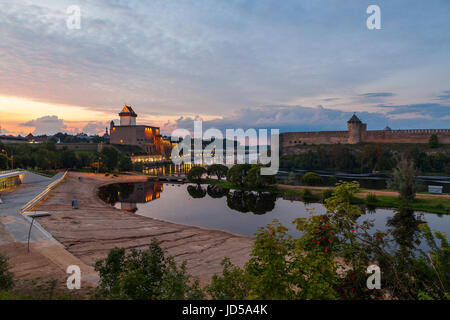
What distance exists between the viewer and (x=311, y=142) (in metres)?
109

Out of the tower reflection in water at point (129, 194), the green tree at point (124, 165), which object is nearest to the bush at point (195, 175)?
the tower reflection in water at point (129, 194)

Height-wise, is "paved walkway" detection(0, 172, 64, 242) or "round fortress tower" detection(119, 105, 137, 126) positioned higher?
"round fortress tower" detection(119, 105, 137, 126)

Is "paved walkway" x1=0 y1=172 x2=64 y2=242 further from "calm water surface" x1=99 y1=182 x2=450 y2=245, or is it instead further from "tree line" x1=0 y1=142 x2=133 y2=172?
"tree line" x1=0 y1=142 x2=133 y2=172

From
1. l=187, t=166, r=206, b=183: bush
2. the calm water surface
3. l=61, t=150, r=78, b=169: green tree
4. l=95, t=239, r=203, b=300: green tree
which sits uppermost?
l=61, t=150, r=78, b=169: green tree

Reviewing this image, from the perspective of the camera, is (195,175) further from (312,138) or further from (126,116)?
(126,116)

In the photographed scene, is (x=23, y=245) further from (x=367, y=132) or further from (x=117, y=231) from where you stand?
(x=367, y=132)

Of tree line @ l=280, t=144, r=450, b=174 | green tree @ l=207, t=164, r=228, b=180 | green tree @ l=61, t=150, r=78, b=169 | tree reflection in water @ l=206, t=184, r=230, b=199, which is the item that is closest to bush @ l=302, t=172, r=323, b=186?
tree reflection in water @ l=206, t=184, r=230, b=199

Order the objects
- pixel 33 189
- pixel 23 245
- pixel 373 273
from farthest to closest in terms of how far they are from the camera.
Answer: pixel 33 189, pixel 23 245, pixel 373 273

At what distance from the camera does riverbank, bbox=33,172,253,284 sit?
16.2m

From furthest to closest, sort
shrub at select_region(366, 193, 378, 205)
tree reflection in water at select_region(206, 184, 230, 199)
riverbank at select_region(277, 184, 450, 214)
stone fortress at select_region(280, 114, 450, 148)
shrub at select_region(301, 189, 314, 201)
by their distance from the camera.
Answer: stone fortress at select_region(280, 114, 450, 148) → tree reflection in water at select_region(206, 184, 230, 199) → shrub at select_region(301, 189, 314, 201) → shrub at select_region(366, 193, 378, 205) → riverbank at select_region(277, 184, 450, 214)

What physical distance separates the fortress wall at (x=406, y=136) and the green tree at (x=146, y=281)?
103517mm

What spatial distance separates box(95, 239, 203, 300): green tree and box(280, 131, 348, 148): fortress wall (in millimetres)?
104079
